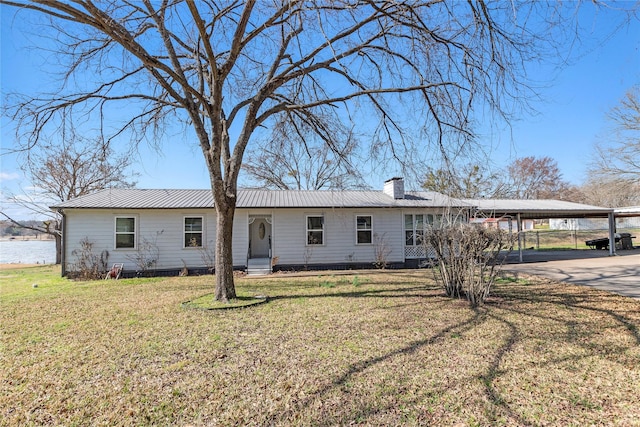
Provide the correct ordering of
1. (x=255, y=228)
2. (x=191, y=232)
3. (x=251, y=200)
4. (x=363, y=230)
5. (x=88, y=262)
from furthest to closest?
(x=255, y=228) → (x=363, y=230) → (x=251, y=200) → (x=191, y=232) → (x=88, y=262)

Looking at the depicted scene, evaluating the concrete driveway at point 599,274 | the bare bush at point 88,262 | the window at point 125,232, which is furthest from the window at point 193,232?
the concrete driveway at point 599,274

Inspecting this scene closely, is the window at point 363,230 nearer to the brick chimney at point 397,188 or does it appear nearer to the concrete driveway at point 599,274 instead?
the brick chimney at point 397,188

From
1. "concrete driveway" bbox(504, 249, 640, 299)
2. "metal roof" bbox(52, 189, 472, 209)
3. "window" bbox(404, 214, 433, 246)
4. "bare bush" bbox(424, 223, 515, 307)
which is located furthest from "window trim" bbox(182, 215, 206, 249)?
"concrete driveway" bbox(504, 249, 640, 299)

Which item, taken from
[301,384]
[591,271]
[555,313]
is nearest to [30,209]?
[301,384]

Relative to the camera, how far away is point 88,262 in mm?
12273

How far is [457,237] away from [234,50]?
19.3 ft

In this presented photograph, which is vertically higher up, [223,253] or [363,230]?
[363,230]

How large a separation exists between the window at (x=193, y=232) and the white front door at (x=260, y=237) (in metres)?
2.66

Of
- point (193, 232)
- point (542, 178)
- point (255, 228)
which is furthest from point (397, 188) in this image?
point (542, 178)

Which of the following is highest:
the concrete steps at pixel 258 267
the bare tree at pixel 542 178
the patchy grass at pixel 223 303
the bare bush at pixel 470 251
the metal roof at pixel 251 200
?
the bare tree at pixel 542 178

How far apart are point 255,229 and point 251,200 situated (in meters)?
2.06

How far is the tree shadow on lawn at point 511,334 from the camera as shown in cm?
300

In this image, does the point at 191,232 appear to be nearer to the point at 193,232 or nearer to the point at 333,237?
the point at 193,232

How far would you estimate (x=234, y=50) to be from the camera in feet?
21.0
